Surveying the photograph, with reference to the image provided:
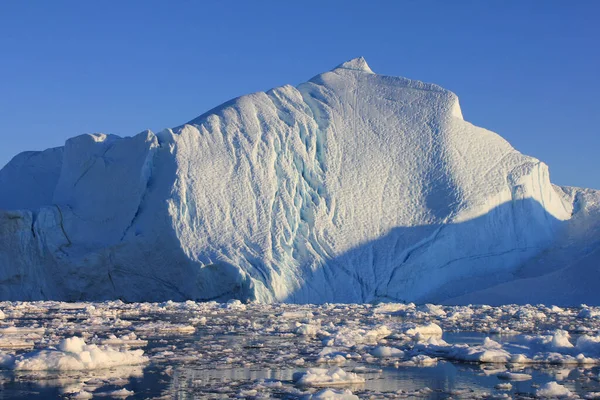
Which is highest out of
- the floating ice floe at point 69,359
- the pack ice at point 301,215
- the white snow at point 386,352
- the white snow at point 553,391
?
the pack ice at point 301,215

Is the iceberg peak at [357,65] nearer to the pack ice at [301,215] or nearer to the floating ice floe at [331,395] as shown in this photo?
the pack ice at [301,215]

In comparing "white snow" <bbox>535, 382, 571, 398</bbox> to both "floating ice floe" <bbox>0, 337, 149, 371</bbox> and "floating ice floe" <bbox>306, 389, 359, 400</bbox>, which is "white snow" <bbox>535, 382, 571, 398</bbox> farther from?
"floating ice floe" <bbox>0, 337, 149, 371</bbox>

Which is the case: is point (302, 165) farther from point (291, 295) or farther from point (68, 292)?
point (68, 292)

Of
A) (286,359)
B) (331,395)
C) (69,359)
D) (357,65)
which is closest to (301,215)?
(357,65)

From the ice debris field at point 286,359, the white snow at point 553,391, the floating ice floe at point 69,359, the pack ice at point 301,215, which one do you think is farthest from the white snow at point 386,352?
the pack ice at point 301,215

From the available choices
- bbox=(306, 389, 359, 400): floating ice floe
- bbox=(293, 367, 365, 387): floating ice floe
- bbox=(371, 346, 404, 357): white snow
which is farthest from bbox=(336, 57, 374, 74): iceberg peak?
bbox=(306, 389, 359, 400): floating ice floe

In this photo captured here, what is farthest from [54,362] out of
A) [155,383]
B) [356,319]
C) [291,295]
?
[291,295]

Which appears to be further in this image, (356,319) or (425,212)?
(425,212)
